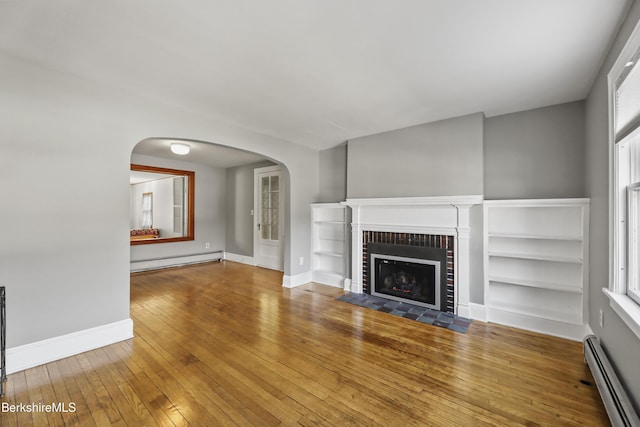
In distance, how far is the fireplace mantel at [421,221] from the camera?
3.33 metres

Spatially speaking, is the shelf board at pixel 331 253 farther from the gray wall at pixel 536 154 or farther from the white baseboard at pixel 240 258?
the gray wall at pixel 536 154

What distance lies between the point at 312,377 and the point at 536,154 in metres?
3.37

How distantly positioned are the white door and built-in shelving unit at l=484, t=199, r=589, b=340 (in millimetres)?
3946

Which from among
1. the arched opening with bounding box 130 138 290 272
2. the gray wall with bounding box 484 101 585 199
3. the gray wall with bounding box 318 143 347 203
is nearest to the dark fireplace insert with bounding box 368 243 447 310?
the gray wall with bounding box 484 101 585 199

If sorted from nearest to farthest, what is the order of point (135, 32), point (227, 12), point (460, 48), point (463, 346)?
1. point (227, 12)
2. point (135, 32)
3. point (460, 48)
4. point (463, 346)

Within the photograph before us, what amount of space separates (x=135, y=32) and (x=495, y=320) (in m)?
4.31

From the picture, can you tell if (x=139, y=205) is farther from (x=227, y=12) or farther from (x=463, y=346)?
(x=463, y=346)

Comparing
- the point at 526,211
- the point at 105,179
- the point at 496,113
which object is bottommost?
the point at 526,211

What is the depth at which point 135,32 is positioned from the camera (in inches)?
72.8

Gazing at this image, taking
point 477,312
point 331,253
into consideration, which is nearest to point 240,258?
point 331,253

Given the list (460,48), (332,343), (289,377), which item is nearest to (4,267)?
(289,377)

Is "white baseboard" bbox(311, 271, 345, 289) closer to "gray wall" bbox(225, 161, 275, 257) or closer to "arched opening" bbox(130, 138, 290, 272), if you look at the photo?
"arched opening" bbox(130, 138, 290, 272)

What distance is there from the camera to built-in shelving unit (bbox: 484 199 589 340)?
9.13ft

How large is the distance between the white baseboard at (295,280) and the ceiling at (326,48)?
276cm
